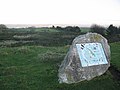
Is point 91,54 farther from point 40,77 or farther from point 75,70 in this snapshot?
point 40,77

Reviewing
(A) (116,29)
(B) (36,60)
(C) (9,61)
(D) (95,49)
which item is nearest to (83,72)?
(D) (95,49)

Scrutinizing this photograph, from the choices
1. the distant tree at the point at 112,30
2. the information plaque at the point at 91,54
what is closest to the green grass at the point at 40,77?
the information plaque at the point at 91,54

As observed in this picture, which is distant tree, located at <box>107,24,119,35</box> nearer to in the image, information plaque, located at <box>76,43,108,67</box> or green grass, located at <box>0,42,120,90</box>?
green grass, located at <box>0,42,120,90</box>

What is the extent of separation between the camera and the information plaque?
20.5 metres

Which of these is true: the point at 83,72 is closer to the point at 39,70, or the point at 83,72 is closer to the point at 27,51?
the point at 39,70

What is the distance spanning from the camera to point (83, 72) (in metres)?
19.7

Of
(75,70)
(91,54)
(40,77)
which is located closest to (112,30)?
(91,54)

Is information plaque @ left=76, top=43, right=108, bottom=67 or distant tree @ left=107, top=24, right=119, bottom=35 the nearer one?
information plaque @ left=76, top=43, right=108, bottom=67

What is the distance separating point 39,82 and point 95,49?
6168 millimetres

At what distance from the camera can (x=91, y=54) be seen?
69.6 ft

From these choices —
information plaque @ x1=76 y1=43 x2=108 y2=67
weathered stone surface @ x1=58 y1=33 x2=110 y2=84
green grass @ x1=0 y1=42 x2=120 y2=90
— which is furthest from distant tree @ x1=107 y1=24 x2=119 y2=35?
weathered stone surface @ x1=58 y1=33 x2=110 y2=84

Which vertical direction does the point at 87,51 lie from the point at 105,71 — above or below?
above

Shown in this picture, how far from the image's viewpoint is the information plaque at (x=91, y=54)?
67.1 ft

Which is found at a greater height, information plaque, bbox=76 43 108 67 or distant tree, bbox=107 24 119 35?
information plaque, bbox=76 43 108 67
